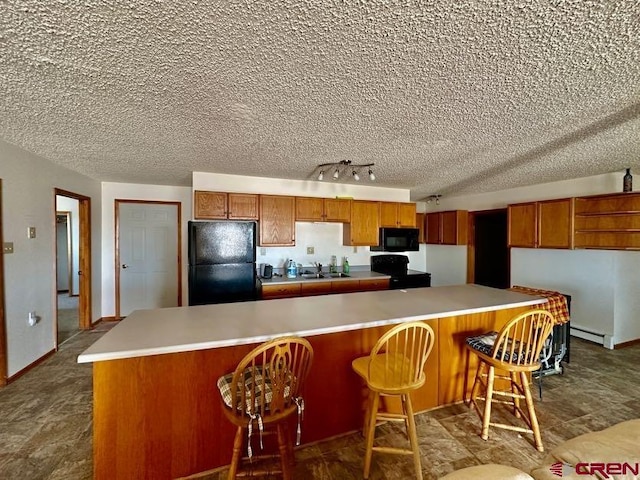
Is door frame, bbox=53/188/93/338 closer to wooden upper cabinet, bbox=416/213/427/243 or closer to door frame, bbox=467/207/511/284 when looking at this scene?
wooden upper cabinet, bbox=416/213/427/243

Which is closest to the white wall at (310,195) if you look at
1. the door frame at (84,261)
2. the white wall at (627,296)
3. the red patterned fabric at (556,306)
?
the door frame at (84,261)

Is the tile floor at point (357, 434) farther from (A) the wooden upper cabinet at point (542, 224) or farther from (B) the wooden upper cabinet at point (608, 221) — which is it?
(A) the wooden upper cabinet at point (542, 224)

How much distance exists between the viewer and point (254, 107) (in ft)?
6.06

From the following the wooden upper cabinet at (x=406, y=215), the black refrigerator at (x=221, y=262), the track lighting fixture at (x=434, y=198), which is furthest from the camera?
the track lighting fixture at (x=434, y=198)

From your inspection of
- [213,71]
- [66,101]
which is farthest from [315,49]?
[66,101]

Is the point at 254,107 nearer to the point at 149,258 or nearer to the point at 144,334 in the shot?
the point at 144,334

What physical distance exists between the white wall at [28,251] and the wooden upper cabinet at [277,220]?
2.41 metres

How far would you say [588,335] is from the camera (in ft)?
12.6

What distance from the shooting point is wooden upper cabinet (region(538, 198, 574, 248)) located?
3.64 m

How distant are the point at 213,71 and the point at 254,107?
43 centimetres

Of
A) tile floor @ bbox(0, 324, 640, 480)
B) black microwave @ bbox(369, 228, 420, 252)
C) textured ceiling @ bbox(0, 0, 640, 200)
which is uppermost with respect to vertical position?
textured ceiling @ bbox(0, 0, 640, 200)

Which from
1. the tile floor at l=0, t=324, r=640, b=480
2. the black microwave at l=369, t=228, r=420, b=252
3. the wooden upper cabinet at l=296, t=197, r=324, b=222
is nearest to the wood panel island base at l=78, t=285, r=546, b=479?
the tile floor at l=0, t=324, r=640, b=480

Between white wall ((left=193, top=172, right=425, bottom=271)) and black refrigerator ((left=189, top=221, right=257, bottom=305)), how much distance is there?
0.83 m

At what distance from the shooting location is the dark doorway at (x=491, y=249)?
16.7ft
